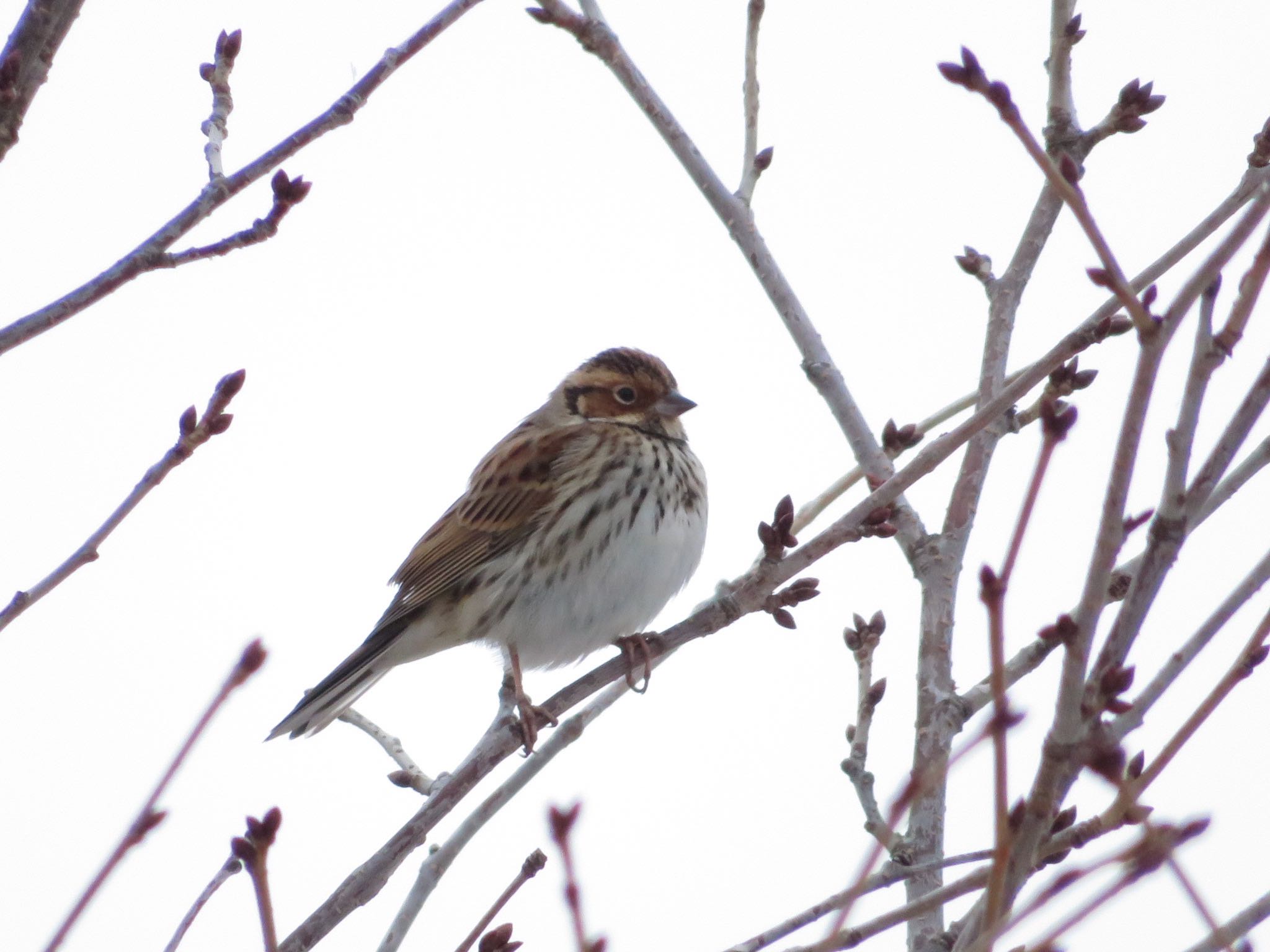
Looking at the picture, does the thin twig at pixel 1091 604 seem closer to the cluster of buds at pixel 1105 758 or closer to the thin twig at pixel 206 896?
the cluster of buds at pixel 1105 758

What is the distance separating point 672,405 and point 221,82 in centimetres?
428

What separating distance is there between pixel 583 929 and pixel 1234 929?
1106 mm

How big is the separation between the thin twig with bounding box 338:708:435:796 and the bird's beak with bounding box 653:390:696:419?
2.51 meters

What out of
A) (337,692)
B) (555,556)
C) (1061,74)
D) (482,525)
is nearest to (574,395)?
(482,525)

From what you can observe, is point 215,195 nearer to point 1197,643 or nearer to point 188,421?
point 188,421

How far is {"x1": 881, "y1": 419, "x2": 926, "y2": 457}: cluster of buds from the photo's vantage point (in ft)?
16.7

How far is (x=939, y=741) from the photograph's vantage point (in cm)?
→ 474

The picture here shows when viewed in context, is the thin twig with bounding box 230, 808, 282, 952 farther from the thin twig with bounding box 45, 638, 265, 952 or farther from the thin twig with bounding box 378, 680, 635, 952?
the thin twig with bounding box 378, 680, 635, 952

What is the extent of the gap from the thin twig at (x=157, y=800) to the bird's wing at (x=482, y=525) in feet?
16.5

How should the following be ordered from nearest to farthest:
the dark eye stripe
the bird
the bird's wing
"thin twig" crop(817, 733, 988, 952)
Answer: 1. "thin twig" crop(817, 733, 988, 952)
2. the bird
3. the bird's wing
4. the dark eye stripe

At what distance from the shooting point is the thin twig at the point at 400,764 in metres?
5.81

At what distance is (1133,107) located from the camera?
207 inches

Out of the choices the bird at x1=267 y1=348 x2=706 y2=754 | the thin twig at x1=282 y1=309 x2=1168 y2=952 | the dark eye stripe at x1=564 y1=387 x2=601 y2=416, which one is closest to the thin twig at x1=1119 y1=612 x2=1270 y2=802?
the thin twig at x1=282 y1=309 x2=1168 y2=952

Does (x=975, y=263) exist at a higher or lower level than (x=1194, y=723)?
higher
